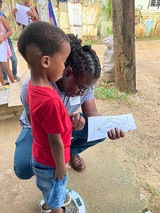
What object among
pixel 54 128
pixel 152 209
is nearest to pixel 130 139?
pixel 152 209

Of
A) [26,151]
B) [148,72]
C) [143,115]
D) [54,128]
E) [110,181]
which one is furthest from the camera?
[148,72]

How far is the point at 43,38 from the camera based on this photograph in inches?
28.4

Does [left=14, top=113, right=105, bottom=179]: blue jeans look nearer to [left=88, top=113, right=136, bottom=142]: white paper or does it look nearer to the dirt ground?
[left=88, top=113, right=136, bottom=142]: white paper

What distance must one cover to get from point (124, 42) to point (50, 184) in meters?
2.82

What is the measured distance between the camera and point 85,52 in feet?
3.61

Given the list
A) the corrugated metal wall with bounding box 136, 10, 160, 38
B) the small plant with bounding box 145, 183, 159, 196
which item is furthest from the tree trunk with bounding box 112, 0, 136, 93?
the corrugated metal wall with bounding box 136, 10, 160, 38

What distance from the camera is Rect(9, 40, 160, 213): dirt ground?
5.40 ft

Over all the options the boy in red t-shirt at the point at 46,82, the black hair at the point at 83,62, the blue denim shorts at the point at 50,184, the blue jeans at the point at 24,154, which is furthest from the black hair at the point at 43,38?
the blue jeans at the point at 24,154

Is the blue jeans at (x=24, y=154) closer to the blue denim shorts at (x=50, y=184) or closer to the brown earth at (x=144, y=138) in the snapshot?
the blue denim shorts at (x=50, y=184)

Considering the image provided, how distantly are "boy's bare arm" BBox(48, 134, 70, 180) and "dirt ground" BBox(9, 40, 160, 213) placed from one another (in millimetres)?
954

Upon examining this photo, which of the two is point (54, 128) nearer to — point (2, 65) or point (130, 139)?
point (130, 139)

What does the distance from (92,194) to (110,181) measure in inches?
9.0

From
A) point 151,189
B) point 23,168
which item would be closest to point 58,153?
point 23,168

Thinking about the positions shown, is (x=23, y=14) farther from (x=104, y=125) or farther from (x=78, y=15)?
(x=78, y=15)
